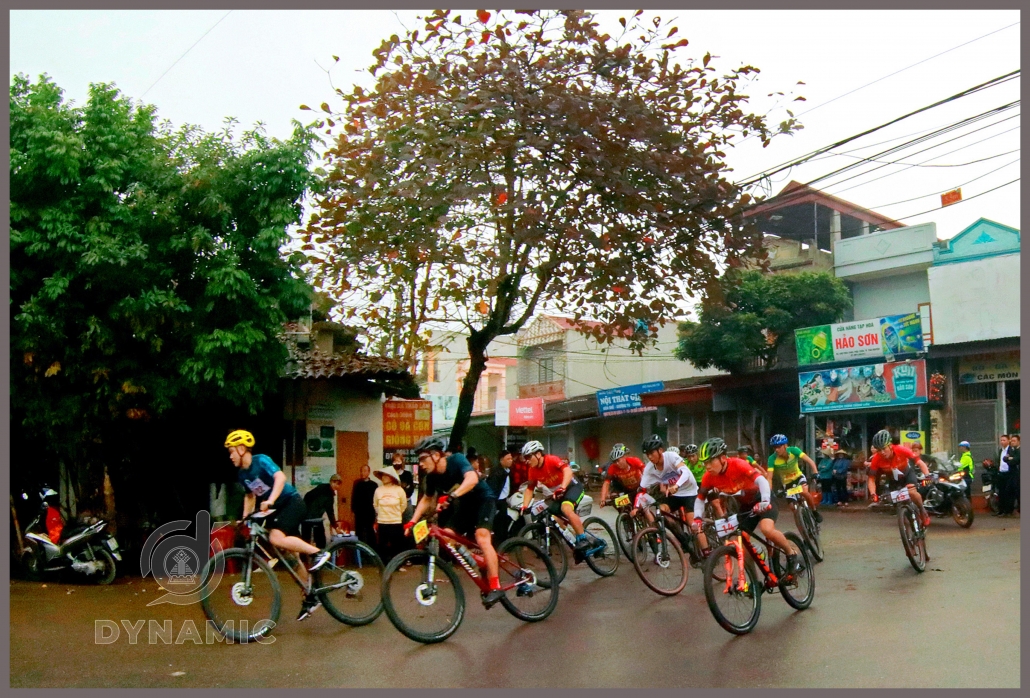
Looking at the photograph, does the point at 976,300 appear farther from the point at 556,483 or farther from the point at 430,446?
the point at 430,446

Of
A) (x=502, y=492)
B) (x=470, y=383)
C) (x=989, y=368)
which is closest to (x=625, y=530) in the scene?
(x=502, y=492)

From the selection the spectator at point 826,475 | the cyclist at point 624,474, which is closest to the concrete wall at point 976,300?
the spectator at point 826,475

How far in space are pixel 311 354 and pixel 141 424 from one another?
4.25 m

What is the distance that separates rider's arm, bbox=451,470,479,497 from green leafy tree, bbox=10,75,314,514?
552 cm

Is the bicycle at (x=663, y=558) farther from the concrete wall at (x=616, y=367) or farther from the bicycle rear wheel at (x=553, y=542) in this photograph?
the concrete wall at (x=616, y=367)

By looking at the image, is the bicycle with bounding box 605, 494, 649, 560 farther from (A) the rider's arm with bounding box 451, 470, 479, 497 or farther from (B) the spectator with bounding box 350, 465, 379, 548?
(B) the spectator with bounding box 350, 465, 379, 548

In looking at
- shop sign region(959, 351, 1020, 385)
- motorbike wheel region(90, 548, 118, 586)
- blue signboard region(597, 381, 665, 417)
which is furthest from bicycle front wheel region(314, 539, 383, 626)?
blue signboard region(597, 381, 665, 417)

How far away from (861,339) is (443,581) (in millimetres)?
22052

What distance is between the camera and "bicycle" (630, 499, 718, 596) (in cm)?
1121

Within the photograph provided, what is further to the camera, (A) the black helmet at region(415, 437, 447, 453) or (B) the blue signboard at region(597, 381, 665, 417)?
(B) the blue signboard at region(597, 381, 665, 417)

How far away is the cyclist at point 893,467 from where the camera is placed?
495 inches

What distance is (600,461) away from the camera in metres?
41.0

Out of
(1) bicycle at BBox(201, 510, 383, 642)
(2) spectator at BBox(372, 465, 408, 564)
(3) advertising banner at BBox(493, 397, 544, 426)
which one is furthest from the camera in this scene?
Result: (3) advertising banner at BBox(493, 397, 544, 426)

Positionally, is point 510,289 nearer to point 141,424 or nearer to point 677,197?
point 677,197
